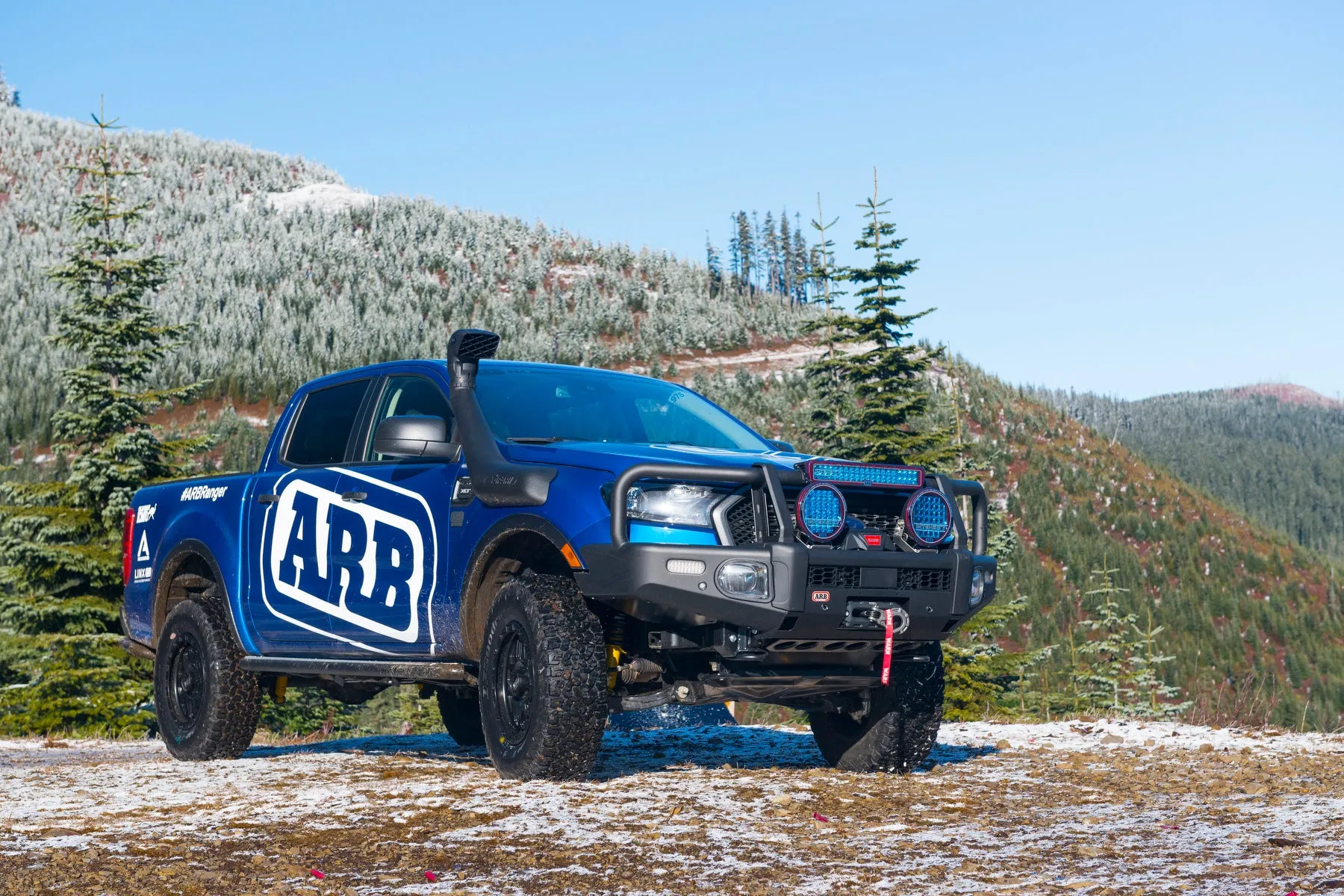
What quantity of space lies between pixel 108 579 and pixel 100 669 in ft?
6.58

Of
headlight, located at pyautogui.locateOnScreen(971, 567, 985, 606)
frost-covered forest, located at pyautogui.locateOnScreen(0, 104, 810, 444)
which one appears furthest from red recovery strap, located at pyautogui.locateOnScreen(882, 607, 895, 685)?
frost-covered forest, located at pyautogui.locateOnScreen(0, 104, 810, 444)

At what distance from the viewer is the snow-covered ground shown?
4.16 m

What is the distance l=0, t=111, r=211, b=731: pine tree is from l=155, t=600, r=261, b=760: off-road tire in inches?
477

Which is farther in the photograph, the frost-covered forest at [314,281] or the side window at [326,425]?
the frost-covered forest at [314,281]

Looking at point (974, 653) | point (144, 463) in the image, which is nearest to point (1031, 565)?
point (974, 653)

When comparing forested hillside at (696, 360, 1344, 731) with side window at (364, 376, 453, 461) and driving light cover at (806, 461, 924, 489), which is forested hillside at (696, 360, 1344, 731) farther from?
driving light cover at (806, 461, 924, 489)

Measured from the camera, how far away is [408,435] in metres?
6.22

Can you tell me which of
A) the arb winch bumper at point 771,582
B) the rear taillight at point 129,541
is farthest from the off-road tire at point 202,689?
the arb winch bumper at point 771,582

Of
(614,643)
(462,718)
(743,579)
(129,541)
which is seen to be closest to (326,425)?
(129,541)

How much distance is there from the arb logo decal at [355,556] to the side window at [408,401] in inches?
14.9

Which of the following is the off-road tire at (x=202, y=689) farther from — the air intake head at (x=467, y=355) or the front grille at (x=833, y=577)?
the front grille at (x=833, y=577)

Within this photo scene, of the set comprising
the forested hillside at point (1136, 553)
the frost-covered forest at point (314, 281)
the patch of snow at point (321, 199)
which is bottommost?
the forested hillside at point (1136, 553)

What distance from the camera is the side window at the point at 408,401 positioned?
7066 millimetres

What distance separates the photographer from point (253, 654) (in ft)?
25.6
